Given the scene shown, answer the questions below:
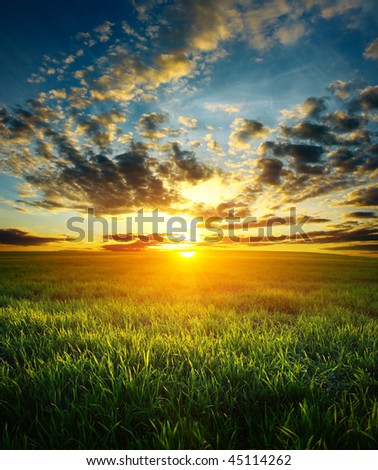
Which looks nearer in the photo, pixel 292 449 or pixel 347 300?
pixel 292 449

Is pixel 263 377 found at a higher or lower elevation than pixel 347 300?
higher

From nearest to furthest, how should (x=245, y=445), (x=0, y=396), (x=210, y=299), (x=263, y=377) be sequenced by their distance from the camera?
(x=245, y=445) < (x=0, y=396) < (x=263, y=377) < (x=210, y=299)

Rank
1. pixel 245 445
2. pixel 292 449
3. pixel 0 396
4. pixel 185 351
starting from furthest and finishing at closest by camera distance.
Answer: pixel 185 351 → pixel 0 396 → pixel 245 445 → pixel 292 449

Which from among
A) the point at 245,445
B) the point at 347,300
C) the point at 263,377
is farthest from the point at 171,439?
the point at 347,300

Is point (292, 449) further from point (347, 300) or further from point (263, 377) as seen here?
point (347, 300)

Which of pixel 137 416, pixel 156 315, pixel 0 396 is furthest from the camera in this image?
pixel 156 315

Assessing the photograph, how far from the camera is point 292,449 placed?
2.28 metres

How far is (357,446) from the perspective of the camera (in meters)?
2.31

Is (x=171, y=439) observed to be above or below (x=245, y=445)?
above

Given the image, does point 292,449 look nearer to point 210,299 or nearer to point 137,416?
point 137,416

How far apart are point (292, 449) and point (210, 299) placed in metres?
7.29

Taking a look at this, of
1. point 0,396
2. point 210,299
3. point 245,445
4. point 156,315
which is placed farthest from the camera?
point 210,299
